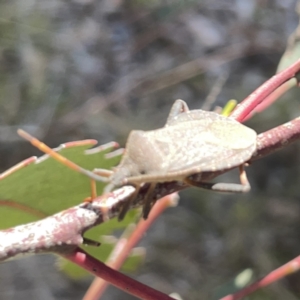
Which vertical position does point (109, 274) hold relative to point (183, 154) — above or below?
below

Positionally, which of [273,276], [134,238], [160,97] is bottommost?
[273,276]

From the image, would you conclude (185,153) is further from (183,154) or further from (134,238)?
(134,238)

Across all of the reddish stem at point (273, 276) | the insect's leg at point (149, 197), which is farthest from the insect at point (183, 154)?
the reddish stem at point (273, 276)

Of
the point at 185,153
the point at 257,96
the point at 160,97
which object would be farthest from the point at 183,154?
the point at 160,97

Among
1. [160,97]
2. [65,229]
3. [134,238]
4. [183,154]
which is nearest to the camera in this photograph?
[65,229]

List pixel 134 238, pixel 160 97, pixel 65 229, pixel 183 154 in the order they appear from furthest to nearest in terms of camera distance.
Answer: pixel 160 97
pixel 134 238
pixel 183 154
pixel 65 229
